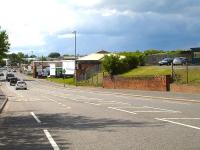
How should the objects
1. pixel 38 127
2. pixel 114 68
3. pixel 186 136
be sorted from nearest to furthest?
pixel 186 136 → pixel 38 127 → pixel 114 68

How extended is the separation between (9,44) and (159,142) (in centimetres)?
2128

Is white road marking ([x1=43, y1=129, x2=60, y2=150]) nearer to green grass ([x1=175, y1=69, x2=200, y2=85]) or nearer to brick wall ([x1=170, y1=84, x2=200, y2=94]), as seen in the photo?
brick wall ([x1=170, y1=84, x2=200, y2=94])

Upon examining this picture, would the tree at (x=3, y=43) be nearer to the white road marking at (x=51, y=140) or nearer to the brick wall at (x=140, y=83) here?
the white road marking at (x=51, y=140)

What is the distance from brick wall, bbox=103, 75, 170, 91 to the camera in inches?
1926

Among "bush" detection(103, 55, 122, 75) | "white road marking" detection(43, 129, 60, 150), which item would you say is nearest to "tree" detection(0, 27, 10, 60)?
"white road marking" detection(43, 129, 60, 150)

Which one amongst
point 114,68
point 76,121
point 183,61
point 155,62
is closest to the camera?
point 76,121

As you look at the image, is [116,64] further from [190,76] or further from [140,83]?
[190,76]

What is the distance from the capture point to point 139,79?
185ft

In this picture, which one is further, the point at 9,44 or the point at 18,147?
the point at 9,44

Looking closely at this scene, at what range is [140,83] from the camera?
55.8 meters

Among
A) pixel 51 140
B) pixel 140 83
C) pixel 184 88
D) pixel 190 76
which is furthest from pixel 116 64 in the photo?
pixel 51 140

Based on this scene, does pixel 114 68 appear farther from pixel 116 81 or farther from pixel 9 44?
pixel 9 44

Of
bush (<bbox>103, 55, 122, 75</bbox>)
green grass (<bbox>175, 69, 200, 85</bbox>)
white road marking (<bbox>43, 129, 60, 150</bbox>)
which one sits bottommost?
white road marking (<bbox>43, 129, 60, 150</bbox>)

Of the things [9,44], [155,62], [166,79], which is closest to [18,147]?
[9,44]
